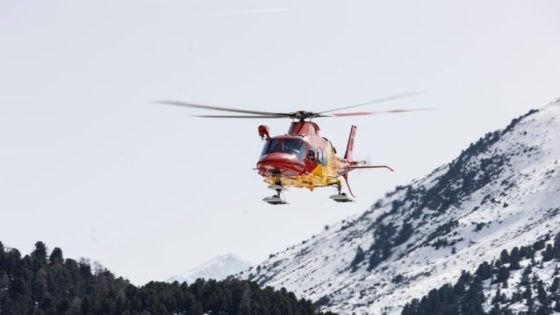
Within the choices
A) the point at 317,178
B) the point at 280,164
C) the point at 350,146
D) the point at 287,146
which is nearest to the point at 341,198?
the point at 317,178

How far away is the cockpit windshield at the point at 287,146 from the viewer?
6175 cm

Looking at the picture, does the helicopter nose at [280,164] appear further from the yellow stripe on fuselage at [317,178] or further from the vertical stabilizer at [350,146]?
the vertical stabilizer at [350,146]

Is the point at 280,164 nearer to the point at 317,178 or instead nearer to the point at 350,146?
the point at 317,178

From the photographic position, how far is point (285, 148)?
61.8m

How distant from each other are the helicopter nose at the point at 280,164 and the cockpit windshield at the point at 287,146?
40cm

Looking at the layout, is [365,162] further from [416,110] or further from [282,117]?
[416,110]

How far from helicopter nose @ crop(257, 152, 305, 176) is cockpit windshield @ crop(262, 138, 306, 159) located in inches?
15.9

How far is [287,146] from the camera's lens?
6200 centimetres

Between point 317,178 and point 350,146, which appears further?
point 350,146

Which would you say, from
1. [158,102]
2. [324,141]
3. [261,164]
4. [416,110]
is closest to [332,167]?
[324,141]

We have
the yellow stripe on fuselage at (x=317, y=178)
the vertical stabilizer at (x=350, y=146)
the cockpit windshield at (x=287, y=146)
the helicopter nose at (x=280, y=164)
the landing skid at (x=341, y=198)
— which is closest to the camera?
the helicopter nose at (x=280, y=164)

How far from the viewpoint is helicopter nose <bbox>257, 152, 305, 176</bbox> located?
6064 cm

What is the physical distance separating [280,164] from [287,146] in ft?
5.59

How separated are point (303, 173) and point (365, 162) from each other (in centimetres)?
1038
